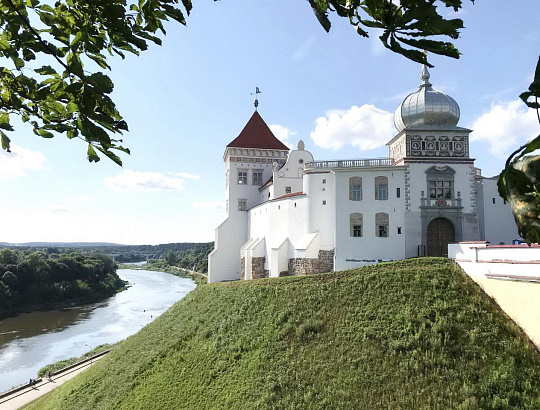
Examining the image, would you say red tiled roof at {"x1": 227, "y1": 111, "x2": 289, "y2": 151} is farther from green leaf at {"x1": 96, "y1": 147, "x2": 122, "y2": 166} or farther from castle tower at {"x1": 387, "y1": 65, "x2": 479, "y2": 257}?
green leaf at {"x1": 96, "y1": 147, "x2": 122, "y2": 166}

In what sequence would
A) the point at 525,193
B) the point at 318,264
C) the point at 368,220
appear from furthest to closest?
1. the point at 318,264
2. the point at 368,220
3. the point at 525,193

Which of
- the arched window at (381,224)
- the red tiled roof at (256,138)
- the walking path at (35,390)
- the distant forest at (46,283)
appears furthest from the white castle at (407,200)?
the distant forest at (46,283)

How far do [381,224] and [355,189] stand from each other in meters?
2.47

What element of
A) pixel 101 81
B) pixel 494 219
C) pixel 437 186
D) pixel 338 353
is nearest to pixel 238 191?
pixel 437 186

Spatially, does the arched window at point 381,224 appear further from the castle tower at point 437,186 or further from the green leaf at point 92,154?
the green leaf at point 92,154

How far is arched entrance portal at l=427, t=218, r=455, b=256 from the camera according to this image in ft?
77.0

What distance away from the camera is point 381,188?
24094 mm

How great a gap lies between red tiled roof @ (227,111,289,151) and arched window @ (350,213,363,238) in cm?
1552

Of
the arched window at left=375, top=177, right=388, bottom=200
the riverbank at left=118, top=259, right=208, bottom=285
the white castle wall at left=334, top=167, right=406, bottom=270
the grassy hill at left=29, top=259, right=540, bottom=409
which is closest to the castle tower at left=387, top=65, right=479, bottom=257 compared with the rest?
the white castle wall at left=334, top=167, right=406, bottom=270

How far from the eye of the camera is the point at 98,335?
38.4 metres

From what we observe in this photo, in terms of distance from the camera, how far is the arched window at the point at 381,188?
2403 cm

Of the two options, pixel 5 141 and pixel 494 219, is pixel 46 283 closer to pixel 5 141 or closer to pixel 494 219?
pixel 494 219

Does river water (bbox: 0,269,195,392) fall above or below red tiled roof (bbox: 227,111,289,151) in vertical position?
below

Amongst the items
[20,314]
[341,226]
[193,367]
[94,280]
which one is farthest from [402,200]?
[94,280]
